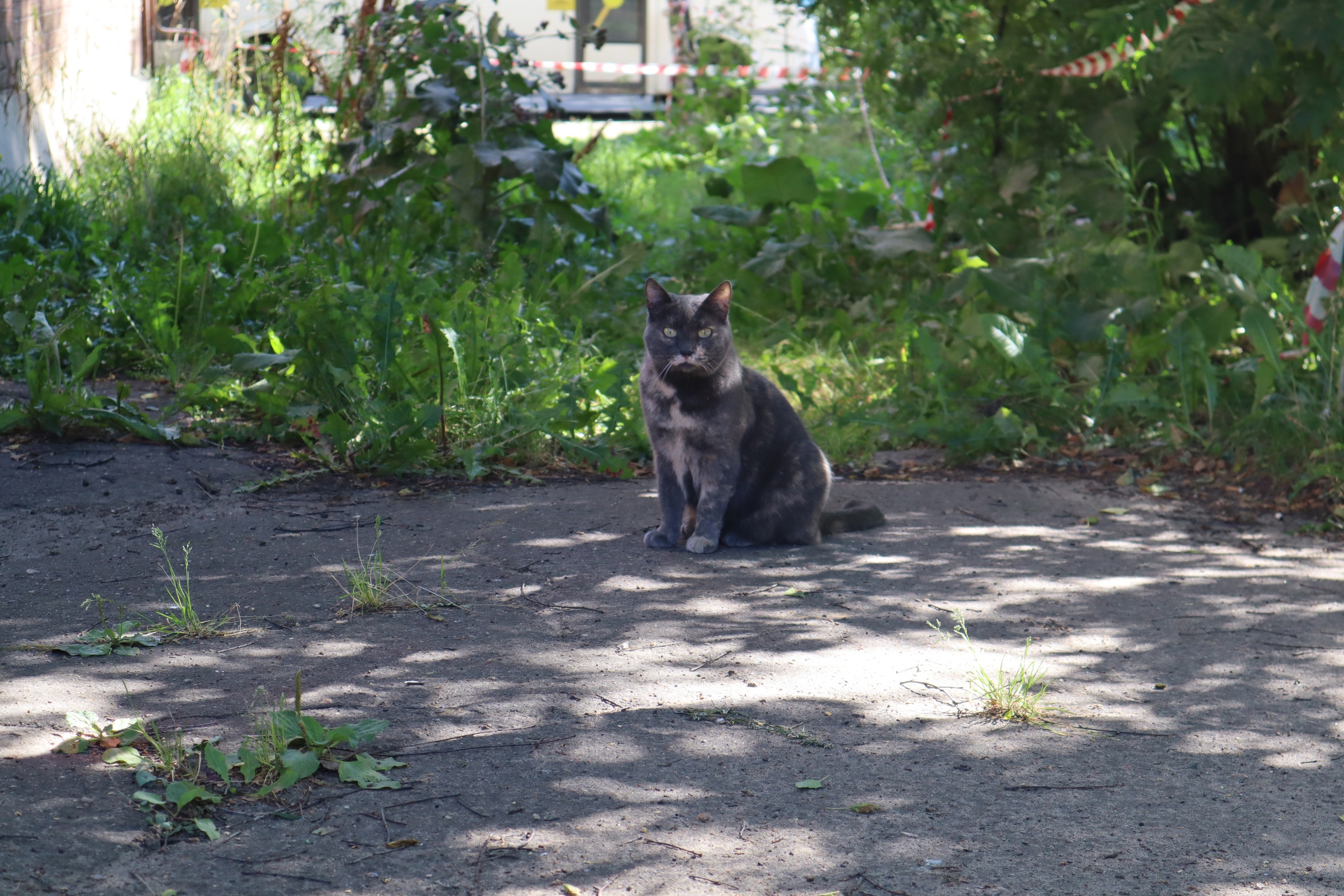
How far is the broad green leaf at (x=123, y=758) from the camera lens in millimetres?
2523

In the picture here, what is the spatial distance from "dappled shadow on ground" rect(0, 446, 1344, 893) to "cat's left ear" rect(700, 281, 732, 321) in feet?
2.85

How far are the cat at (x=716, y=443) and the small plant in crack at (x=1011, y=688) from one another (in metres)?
1.10

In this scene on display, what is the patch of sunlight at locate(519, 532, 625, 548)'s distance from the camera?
14.3 ft

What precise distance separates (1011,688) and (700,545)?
1.51m

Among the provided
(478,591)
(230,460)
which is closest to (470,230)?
(230,460)

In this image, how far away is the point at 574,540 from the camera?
4.45 m

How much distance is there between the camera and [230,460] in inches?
202

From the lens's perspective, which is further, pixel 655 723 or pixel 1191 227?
pixel 1191 227

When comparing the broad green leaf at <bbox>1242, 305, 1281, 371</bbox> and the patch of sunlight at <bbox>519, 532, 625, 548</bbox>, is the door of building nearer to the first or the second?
the broad green leaf at <bbox>1242, 305, 1281, 371</bbox>

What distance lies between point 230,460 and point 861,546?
8.61 ft

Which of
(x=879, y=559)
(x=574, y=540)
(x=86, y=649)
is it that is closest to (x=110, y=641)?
(x=86, y=649)

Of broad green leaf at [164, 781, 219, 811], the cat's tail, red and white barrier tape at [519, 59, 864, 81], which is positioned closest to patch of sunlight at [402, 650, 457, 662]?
broad green leaf at [164, 781, 219, 811]

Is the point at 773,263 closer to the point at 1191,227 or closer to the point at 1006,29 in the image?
the point at 1006,29

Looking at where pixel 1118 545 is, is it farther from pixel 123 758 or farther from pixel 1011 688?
pixel 123 758
